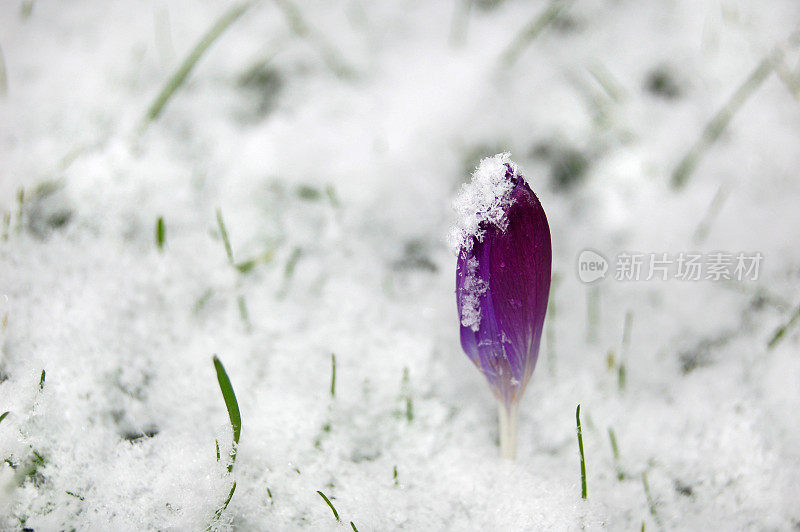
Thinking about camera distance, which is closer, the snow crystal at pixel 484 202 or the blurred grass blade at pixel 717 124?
the snow crystal at pixel 484 202

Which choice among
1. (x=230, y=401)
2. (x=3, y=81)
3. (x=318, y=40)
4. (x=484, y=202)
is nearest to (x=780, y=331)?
(x=484, y=202)

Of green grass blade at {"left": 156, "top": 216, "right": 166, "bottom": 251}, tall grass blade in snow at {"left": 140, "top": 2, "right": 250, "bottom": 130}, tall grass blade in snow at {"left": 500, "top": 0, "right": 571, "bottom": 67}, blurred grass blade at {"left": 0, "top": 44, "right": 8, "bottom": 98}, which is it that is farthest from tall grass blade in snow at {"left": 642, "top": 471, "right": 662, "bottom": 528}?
blurred grass blade at {"left": 0, "top": 44, "right": 8, "bottom": 98}

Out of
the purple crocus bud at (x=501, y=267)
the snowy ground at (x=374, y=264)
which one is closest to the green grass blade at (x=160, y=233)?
the snowy ground at (x=374, y=264)

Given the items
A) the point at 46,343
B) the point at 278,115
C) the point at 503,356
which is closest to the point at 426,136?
the point at 278,115

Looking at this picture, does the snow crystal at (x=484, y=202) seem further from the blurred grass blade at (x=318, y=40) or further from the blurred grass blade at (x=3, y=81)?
the blurred grass blade at (x=3, y=81)

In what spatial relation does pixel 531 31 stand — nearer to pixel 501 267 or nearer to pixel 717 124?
pixel 717 124

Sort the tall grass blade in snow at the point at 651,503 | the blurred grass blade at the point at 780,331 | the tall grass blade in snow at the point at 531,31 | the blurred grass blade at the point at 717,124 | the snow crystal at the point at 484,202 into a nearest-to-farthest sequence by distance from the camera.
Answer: the snow crystal at the point at 484,202, the tall grass blade in snow at the point at 651,503, the blurred grass blade at the point at 780,331, the blurred grass blade at the point at 717,124, the tall grass blade in snow at the point at 531,31

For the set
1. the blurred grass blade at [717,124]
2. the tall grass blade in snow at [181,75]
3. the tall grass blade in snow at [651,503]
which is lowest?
the tall grass blade in snow at [651,503]

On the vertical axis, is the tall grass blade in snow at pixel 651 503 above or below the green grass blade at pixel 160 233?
above
